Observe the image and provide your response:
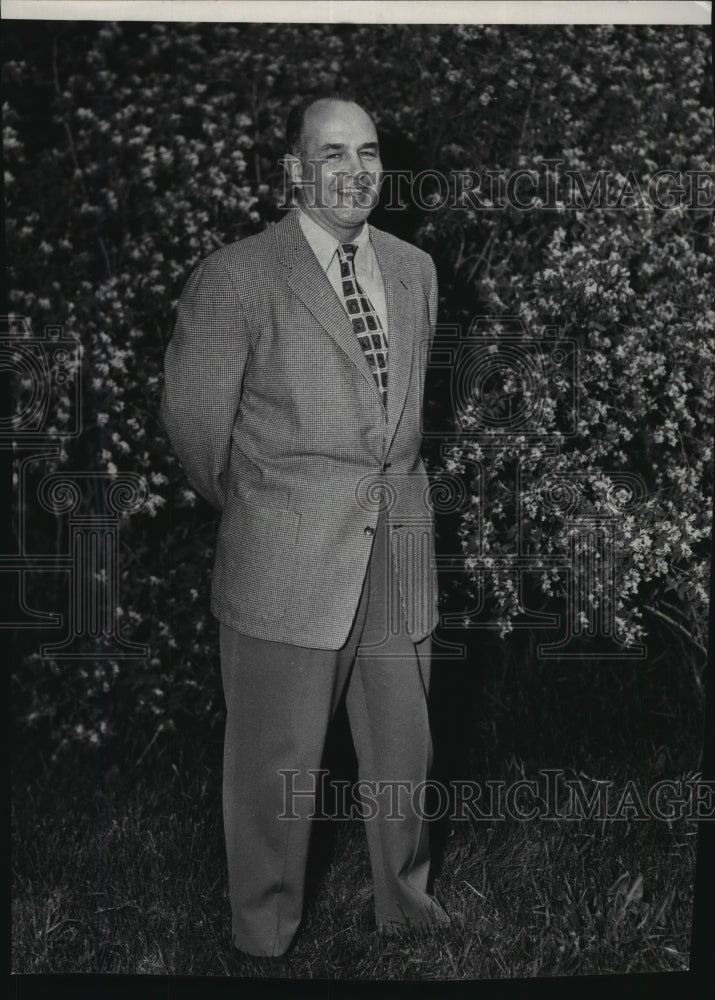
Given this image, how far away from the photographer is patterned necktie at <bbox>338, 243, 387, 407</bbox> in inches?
172

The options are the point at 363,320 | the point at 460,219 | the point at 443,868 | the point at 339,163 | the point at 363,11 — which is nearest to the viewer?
the point at 339,163

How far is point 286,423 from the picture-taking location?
4312mm

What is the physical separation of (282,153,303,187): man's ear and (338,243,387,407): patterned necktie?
23 cm

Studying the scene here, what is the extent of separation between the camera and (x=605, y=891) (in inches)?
188

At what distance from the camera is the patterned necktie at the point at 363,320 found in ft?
14.3

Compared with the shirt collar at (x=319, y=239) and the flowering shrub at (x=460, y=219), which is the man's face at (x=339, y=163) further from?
the flowering shrub at (x=460, y=219)

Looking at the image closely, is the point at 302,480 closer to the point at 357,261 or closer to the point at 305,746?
the point at 357,261

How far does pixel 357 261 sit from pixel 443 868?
2.04 m

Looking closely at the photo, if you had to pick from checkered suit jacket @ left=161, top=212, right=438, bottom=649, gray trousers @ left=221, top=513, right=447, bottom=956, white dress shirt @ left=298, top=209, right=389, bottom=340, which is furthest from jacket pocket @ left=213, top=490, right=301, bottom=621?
white dress shirt @ left=298, top=209, right=389, bottom=340

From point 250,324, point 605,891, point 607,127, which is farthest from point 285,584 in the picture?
point 607,127

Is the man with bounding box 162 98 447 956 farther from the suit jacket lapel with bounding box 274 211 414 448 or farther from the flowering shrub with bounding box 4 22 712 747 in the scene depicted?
the flowering shrub with bounding box 4 22 712 747

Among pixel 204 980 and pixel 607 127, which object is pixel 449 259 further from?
pixel 204 980

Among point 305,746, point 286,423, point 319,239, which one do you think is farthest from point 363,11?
point 305,746

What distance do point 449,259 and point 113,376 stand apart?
1263 millimetres
